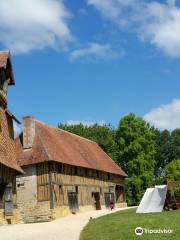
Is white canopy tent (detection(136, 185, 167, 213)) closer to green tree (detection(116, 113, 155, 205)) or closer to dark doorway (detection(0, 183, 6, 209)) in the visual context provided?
dark doorway (detection(0, 183, 6, 209))

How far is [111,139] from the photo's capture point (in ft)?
191

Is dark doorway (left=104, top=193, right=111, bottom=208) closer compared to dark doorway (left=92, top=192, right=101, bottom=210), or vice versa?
dark doorway (left=92, top=192, right=101, bottom=210)

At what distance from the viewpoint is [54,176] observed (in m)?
34.2

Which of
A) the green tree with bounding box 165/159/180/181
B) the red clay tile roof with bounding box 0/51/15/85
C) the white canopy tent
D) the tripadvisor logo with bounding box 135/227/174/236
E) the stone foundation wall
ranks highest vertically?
the red clay tile roof with bounding box 0/51/15/85

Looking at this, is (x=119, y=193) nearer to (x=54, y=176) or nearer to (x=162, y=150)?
(x=54, y=176)

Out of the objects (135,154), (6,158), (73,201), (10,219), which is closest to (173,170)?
(135,154)

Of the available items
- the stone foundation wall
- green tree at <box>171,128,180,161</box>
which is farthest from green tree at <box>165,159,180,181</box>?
the stone foundation wall

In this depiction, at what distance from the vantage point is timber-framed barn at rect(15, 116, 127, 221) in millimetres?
33938

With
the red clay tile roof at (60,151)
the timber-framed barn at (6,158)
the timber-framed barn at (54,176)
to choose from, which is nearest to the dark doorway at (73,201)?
the timber-framed barn at (54,176)

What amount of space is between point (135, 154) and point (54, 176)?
74.7 feet

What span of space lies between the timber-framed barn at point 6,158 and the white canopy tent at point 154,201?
7.74 meters

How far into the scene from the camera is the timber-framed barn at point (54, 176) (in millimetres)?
33938

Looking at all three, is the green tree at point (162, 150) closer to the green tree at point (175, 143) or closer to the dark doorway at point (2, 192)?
the green tree at point (175, 143)

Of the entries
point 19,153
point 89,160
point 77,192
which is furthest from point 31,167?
point 89,160
